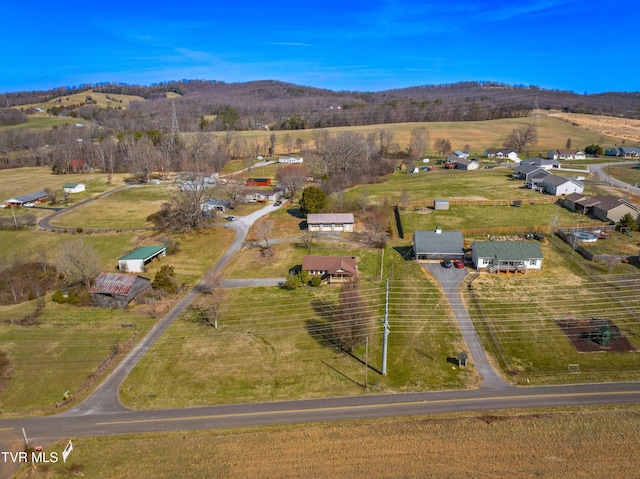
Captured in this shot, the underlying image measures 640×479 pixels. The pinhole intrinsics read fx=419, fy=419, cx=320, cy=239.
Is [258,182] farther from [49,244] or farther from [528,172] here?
[528,172]

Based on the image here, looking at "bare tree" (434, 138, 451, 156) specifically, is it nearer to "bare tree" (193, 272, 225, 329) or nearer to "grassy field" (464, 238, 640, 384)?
"grassy field" (464, 238, 640, 384)

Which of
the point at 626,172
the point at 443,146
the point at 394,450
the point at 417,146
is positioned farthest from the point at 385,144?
the point at 394,450

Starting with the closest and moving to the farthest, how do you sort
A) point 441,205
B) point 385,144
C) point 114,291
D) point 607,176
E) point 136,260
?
point 114,291 → point 136,260 → point 441,205 → point 607,176 → point 385,144

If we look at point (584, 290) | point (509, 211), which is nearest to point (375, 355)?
point (584, 290)

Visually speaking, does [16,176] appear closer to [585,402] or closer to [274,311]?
[274,311]

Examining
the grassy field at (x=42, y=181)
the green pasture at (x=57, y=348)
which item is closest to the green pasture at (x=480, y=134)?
the grassy field at (x=42, y=181)

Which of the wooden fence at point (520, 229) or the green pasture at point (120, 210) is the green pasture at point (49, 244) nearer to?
the green pasture at point (120, 210)
